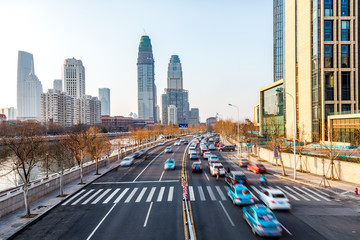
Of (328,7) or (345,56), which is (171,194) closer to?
(345,56)

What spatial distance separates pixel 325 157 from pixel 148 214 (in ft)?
75.8

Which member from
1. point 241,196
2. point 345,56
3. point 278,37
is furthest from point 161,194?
point 278,37

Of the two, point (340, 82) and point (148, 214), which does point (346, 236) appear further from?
point (340, 82)

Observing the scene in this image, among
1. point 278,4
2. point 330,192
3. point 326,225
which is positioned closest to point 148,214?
point 326,225

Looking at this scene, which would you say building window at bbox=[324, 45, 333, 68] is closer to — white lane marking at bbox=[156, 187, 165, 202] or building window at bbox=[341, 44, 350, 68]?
building window at bbox=[341, 44, 350, 68]

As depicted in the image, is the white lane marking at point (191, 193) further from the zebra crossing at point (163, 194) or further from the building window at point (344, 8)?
the building window at point (344, 8)

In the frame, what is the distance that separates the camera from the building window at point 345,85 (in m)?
48.7

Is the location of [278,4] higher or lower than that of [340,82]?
higher

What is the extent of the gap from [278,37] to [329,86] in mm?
65498

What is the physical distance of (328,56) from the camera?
48.9m

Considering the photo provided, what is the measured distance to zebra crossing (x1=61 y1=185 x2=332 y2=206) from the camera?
61.6ft

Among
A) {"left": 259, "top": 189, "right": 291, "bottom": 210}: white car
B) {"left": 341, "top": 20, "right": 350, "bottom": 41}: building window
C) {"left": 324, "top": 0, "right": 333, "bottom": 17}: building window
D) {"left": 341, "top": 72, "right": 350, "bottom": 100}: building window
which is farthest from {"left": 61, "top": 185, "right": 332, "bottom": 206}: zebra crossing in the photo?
{"left": 324, "top": 0, "right": 333, "bottom": 17}: building window

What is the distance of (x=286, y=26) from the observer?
206ft

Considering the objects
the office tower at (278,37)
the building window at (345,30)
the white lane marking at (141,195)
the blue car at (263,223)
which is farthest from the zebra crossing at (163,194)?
the office tower at (278,37)
